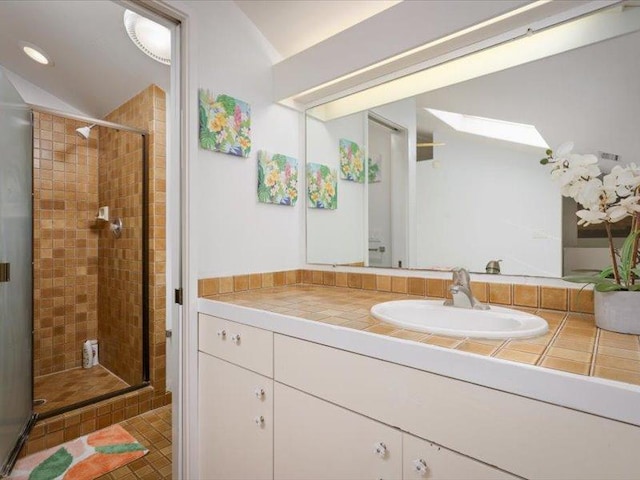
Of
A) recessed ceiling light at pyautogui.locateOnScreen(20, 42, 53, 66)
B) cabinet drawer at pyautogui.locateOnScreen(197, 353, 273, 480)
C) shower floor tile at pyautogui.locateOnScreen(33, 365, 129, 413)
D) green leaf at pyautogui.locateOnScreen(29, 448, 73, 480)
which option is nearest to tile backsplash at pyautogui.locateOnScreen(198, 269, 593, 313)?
cabinet drawer at pyautogui.locateOnScreen(197, 353, 273, 480)

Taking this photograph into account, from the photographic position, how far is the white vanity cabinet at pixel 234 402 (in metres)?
1.06

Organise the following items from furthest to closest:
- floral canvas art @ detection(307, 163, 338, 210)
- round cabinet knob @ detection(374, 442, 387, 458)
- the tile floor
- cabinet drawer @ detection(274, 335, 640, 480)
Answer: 1. floral canvas art @ detection(307, 163, 338, 210)
2. the tile floor
3. round cabinet knob @ detection(374, 442, 387, 458)
4. cabinet drawer @ detection(274, 335, 640, 480)

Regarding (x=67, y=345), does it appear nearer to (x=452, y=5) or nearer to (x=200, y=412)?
(x=200, y=412)

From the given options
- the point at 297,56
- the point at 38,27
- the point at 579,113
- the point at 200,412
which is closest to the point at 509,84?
the point at 579,113

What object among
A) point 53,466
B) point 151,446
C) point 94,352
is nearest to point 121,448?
point 151,446

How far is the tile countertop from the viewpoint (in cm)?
54

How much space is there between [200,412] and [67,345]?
A: 1892 millimetres

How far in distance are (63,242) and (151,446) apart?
5.40ft

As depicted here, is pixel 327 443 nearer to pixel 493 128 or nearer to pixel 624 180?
pixel 624 180

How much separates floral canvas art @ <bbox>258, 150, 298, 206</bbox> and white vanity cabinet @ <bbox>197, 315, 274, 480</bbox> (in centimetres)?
66

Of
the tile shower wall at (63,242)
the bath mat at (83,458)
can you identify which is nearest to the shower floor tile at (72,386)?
the tile shower wall at (63,242)

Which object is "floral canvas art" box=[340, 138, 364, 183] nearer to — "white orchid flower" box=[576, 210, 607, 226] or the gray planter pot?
"white orchid flower" box=[576, 210, 607, 226]

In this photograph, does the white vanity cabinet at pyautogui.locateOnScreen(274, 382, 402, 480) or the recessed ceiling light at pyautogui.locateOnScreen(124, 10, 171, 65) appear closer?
the white vanity cabinet at pyautogui.locateOnScreen(274, 382, 402, 480)

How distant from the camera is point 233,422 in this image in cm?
116
